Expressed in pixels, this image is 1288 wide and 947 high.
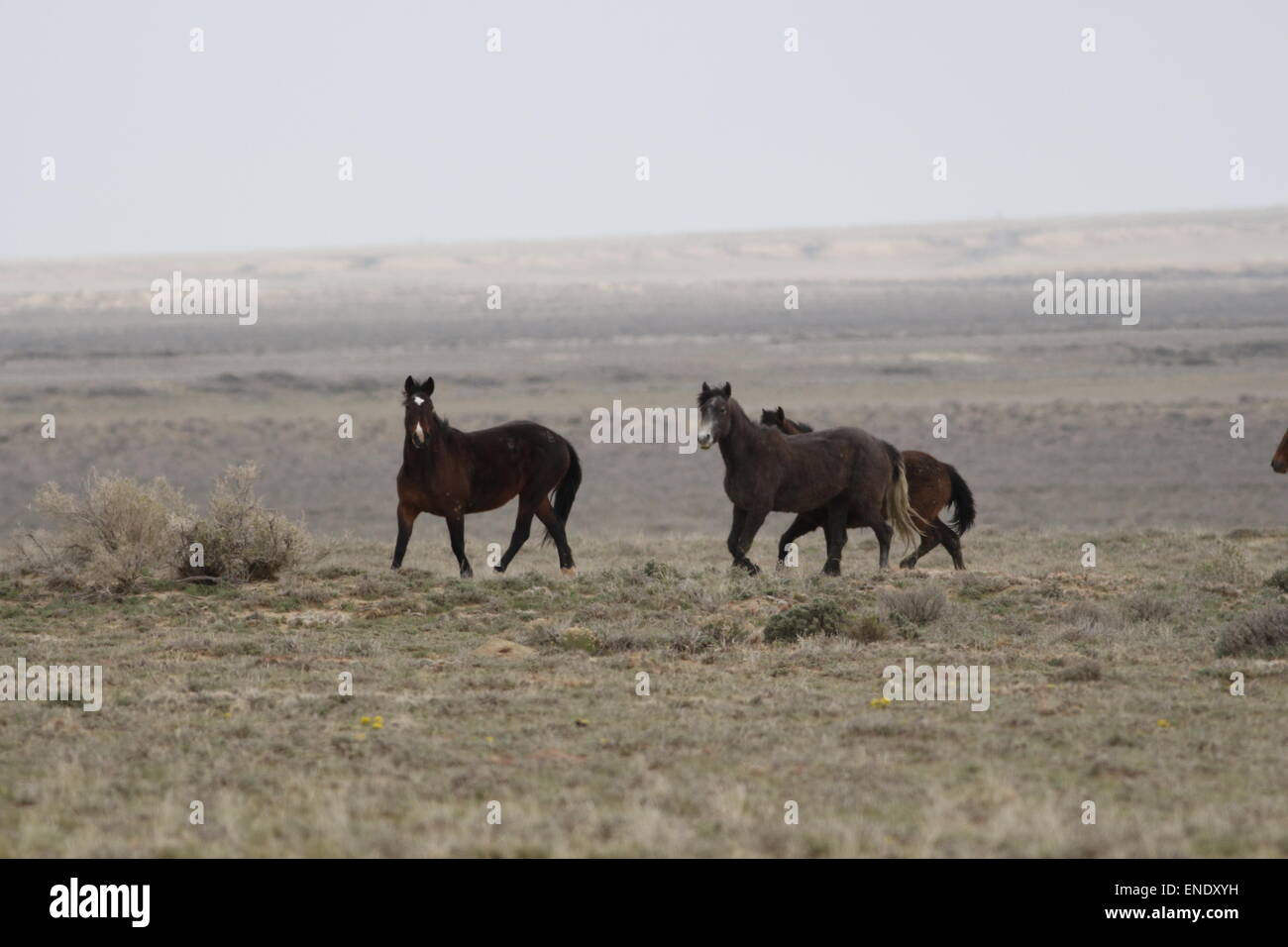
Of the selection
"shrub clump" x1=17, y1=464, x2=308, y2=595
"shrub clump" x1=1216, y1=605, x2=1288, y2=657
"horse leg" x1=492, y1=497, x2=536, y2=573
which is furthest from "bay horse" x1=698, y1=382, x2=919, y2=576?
"shrub clump" x1=1216, y1=605, x2=1288, y2=657

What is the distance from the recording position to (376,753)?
27.3 feet

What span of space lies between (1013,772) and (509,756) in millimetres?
2610

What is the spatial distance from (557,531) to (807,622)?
461 cm

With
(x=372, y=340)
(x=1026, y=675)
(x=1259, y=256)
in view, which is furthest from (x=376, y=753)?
A: (x=1259, y=256)

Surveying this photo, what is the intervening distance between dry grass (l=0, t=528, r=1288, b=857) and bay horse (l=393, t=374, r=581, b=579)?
0.81 metres

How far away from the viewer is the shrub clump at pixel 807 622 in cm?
1180

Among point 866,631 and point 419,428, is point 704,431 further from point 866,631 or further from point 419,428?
point 866,631

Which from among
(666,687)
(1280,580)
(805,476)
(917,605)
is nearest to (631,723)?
(666,687)

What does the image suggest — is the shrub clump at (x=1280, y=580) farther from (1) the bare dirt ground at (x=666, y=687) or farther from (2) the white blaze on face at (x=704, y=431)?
(2) the white blaze on face at (x=704, y=431)

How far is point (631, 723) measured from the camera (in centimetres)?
906

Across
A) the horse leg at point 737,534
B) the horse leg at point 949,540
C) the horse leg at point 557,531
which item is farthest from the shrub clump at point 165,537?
the horse leg at point 949,540

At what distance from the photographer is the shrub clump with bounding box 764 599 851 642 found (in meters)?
11.8
